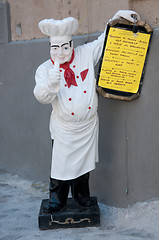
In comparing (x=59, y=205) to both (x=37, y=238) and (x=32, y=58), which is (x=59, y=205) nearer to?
(x=37, y=238)

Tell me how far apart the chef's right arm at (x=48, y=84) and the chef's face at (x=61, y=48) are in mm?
147

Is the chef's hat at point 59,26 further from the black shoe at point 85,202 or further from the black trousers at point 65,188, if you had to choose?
the black shoe at point 85,202

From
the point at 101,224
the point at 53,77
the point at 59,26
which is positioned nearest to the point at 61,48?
the point at 59,26

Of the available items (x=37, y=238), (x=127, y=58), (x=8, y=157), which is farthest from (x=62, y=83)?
(x=8, y=157)

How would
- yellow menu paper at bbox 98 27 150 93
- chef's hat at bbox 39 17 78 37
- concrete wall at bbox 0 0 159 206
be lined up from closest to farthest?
chef's hat at bbox 39 17 78 37 → yellow menu paper at bbox 98 27 150 93 → concrete wall at bbox 0 0 159 206

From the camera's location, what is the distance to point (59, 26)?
12.0 ft

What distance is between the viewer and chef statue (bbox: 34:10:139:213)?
3717 millimetres

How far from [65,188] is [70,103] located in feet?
2.69

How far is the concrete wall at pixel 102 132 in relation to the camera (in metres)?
3.95

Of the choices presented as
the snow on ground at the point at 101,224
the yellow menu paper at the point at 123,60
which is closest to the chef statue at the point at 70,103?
A: the yellow menu paper at the point at 123,60

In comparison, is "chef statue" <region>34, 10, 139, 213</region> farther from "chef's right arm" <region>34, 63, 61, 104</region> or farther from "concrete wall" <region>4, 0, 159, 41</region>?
"concrete wall" <region>4, 0, 159, 41</region>

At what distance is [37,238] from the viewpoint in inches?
148

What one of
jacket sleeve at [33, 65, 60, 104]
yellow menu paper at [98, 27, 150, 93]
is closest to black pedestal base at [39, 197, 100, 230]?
jacket sleeve at [33, 65, 60, 104]

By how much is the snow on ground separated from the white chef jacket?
20.1 inches
